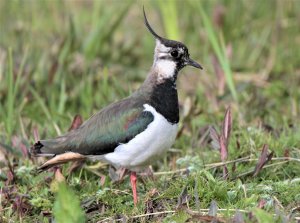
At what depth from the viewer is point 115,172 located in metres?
5.31

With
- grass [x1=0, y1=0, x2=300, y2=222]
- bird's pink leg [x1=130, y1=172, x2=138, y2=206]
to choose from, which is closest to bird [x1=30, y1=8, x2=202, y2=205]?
bird's pink leg [x1=130, y1=172, x2=138, y2=206]

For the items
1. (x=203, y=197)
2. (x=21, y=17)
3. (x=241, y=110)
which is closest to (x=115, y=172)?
(x=203, y=197)

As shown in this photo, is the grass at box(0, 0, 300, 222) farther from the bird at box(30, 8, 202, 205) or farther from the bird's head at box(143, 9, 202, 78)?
the bird's head at box(143, 9, 202, 78)

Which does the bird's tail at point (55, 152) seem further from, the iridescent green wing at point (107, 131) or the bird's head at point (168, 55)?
the bird's head at point (168, 55)

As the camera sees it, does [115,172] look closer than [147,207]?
No

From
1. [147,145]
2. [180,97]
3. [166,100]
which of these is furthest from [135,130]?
[180,97]

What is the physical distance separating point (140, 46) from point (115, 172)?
139 inches

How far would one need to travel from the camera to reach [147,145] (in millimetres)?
4898

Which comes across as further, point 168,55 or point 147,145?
point 168,55

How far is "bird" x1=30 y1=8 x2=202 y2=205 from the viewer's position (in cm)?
493

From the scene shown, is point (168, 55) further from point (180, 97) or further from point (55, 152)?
point (180, 97)

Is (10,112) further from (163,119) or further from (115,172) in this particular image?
(163,119)

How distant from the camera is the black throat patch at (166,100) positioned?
5043mm

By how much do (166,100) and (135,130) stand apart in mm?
328
